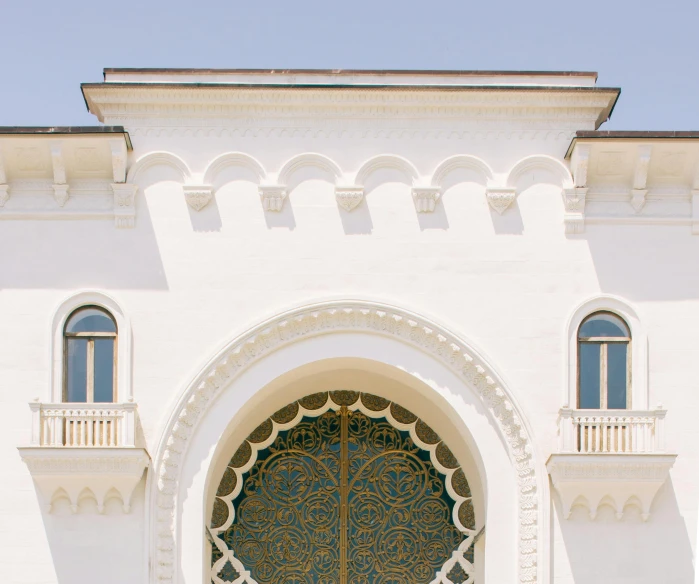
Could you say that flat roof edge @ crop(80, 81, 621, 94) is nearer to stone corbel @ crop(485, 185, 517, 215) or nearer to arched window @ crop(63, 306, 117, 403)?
stone corbel @ crop(485, 185, 517, 215)

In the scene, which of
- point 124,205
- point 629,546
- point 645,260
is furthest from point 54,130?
point 629,546

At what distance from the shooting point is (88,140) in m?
14.7

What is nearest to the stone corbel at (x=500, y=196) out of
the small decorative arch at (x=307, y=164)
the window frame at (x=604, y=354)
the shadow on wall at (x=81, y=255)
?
the window frame at (x=604, y=354)

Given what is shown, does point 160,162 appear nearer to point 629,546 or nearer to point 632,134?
point 632,134

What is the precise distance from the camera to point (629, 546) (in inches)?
563

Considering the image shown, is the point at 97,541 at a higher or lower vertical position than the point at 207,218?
lower

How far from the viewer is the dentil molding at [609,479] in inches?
553

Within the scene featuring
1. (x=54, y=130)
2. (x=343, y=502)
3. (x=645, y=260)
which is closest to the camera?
(x=54, y=130)

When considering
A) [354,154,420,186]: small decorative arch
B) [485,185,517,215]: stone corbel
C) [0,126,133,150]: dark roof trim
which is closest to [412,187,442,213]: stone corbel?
[354,154,420,186]: small decorative arch

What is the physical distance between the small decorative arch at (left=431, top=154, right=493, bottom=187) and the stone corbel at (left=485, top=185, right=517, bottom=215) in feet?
0.50

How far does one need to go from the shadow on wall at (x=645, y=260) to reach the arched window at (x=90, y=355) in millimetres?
4816

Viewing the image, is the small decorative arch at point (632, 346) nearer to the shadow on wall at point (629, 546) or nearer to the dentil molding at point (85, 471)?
the shadow on wall at point (629, 546)

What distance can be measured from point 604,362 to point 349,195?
3025 mm

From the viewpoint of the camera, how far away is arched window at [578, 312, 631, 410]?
14758mm
